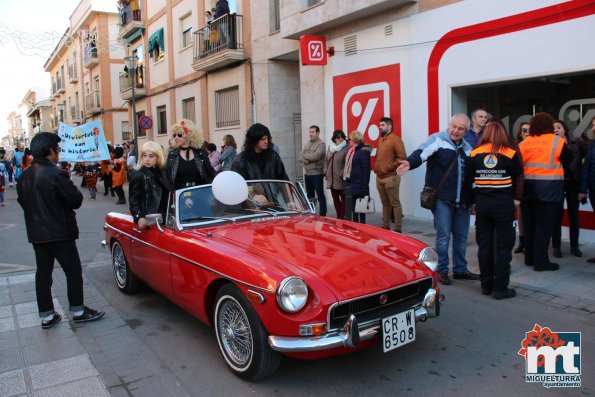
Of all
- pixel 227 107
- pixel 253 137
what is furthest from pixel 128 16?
pixel 253 137

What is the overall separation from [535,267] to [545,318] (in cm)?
163

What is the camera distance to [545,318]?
447 cm

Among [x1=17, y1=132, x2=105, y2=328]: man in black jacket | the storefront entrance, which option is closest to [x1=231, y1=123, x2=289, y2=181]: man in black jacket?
[x1=17, y1=132, x2=105, y2=328]: man in black jacket

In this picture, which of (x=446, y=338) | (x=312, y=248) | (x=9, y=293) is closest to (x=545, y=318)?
(x=446, y=338)

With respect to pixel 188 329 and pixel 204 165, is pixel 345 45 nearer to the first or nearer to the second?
pixel 204 165

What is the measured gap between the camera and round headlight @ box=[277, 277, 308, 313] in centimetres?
304

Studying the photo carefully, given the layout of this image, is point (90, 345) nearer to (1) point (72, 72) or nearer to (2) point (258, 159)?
(2) point (258, 159)

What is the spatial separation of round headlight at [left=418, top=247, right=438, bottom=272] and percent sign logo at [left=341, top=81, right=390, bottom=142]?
6767 millimetres

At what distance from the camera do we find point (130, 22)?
23.2 metres

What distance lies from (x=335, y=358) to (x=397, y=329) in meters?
0.65

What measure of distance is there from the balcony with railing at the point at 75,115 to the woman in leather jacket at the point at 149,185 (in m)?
36.8

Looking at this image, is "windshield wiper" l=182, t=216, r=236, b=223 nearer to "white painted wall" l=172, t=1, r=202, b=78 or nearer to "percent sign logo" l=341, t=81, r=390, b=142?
"percent sign logo" l=341, t=81, r=390, b=142

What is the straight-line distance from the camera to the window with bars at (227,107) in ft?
52.7

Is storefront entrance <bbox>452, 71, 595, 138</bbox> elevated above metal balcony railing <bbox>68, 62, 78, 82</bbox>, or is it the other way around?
metal balcony railing <bbox>68, 62, 78, 82</bbox>
